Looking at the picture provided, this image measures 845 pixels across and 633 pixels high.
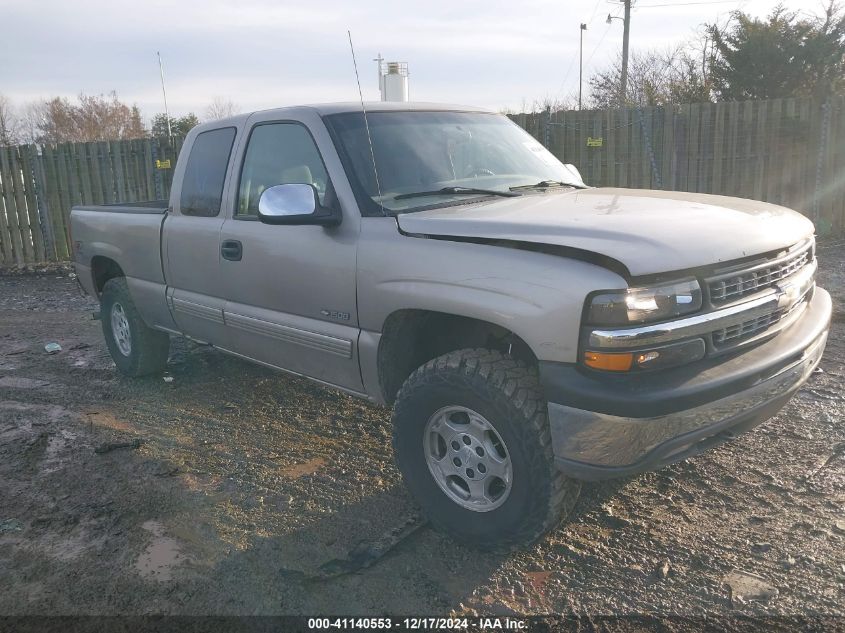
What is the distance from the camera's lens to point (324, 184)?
3764 mm

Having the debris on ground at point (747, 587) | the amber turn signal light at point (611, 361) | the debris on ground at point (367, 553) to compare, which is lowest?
the debris on ground at point (747, 587)

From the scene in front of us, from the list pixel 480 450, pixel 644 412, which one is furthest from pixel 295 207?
pixel 644 412

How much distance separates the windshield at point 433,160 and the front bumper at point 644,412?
53.1 inches

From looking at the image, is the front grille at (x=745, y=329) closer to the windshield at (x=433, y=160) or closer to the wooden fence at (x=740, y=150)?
the windshield at (x=433, y=160)

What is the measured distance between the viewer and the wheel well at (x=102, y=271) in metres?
5.88

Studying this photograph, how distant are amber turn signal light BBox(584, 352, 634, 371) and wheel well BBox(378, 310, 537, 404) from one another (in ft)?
2.08

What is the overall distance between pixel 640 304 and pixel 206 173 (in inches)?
125

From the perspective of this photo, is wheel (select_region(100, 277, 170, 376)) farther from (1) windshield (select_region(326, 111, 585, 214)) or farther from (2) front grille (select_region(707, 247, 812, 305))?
(2) front grille (select_region(707, 247, 812, 305))

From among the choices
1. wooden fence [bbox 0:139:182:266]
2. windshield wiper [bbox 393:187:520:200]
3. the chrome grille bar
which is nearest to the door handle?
windshield wiper [bbox 393:187:520:200]

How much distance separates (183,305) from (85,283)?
186 centimetres

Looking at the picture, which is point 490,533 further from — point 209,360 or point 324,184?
point 209,360

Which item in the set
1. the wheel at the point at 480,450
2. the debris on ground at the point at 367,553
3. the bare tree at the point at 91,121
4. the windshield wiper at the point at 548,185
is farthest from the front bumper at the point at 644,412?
the bare tree at the point at 91,121

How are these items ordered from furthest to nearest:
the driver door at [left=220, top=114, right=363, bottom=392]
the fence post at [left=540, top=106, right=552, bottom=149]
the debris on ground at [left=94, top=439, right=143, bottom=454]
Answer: the fence post at [left=540, top=106, right=552, bottom=149], the debris on ground at [left=94, top=439, right=143, bottom=454], the driver door at [left=220, top=114, right=363, bottom=392]

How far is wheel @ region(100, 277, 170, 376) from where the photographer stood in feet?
18.3
